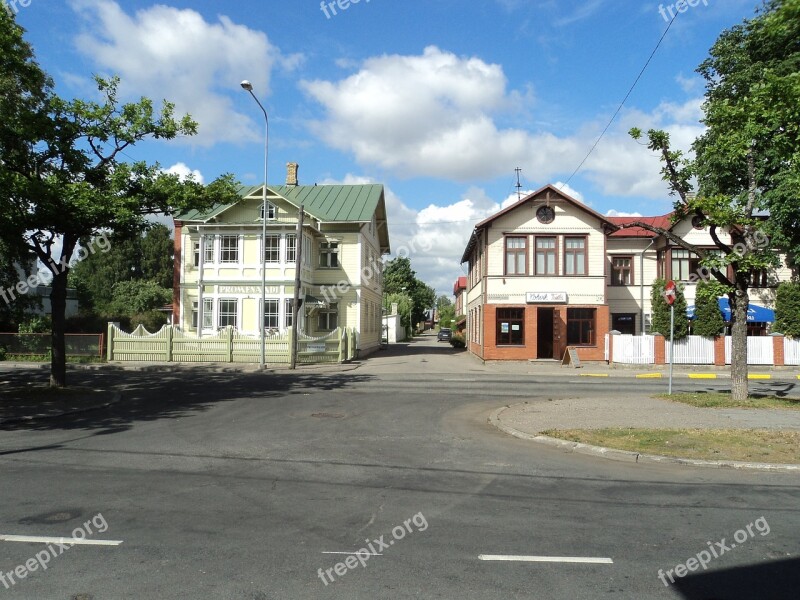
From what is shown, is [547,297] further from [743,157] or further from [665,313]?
[743,157]

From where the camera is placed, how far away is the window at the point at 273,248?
31766 mm

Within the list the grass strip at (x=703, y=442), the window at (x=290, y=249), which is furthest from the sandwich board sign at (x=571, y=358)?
the grass strip at (x=703, y=442)

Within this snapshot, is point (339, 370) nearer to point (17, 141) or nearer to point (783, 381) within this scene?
point (17, 141)

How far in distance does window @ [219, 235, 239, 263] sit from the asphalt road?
68.0 feet

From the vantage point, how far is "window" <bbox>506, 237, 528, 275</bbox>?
31.8 m

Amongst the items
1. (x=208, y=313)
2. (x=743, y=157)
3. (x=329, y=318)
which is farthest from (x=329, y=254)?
(x=743, y=157)

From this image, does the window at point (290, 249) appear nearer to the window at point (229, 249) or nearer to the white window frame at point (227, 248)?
the white window frame at point (227, 248)

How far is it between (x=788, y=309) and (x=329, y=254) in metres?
24.6

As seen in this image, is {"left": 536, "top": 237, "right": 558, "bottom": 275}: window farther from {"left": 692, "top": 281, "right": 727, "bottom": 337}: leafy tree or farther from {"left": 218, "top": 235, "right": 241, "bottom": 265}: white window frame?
{"left": 218, "top": 235, "right": 241, "bottom": 265}: white window frame

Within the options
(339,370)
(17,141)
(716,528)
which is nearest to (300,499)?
(716,528)

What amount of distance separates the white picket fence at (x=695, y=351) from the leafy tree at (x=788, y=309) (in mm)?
4217

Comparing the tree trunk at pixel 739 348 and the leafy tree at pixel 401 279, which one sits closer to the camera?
the tree trunk at pixel 739 348

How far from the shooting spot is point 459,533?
5785mm

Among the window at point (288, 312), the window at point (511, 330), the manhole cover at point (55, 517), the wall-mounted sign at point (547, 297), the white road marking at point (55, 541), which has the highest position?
the wall-mounted sign at point (547, 297)
